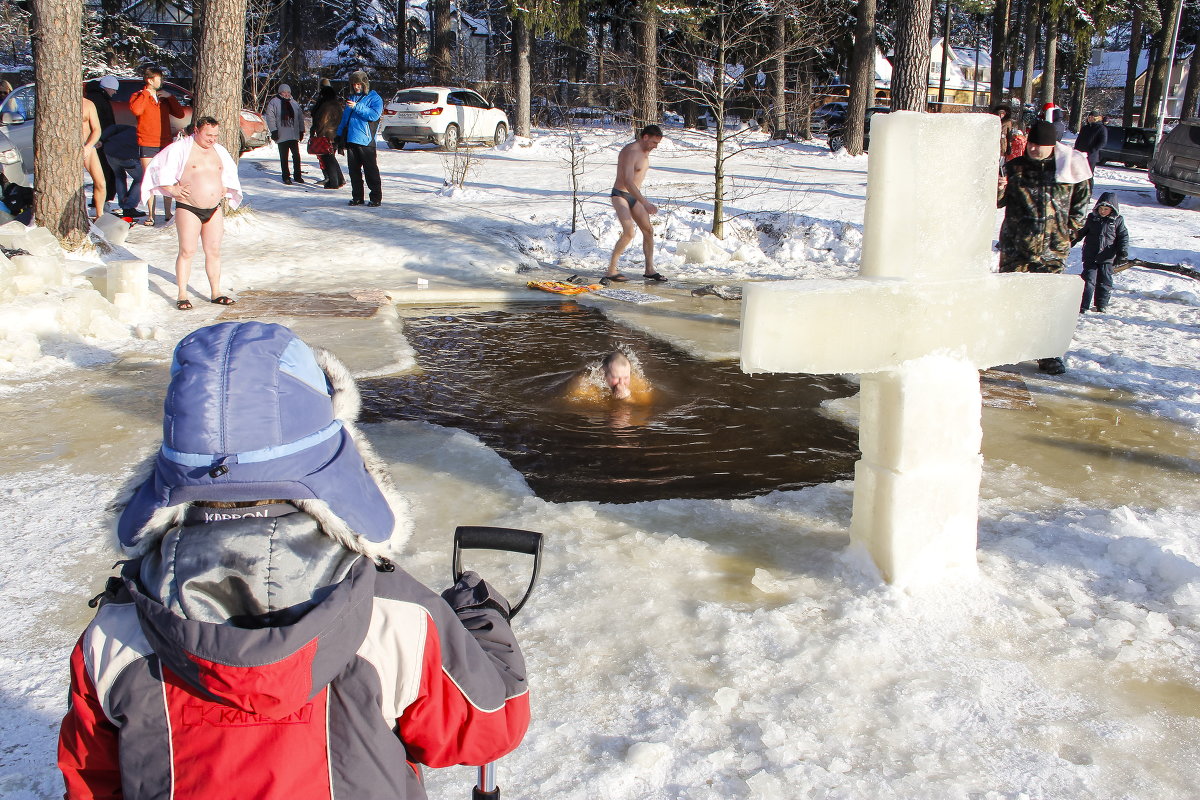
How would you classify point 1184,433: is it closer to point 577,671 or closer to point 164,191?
point 577,671

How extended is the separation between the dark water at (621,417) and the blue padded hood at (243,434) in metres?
3.06

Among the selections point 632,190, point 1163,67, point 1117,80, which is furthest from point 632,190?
point 1117,80

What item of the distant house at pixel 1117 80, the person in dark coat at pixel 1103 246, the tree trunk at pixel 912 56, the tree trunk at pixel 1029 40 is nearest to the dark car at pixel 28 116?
the tree trunk at pixel 912 56

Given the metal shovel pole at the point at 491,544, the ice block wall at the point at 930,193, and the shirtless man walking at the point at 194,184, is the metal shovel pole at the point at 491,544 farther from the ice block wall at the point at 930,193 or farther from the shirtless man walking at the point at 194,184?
the shirtless man walking at the point at 194,184

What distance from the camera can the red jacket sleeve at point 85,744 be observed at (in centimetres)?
144

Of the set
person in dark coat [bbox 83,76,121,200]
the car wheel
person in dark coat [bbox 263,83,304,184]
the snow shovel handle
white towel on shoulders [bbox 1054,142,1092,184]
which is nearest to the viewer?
the snow shovel handle

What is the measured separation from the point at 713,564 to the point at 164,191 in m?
6.27

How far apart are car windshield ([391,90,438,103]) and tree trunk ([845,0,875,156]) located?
35.9ft

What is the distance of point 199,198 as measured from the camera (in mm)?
7793

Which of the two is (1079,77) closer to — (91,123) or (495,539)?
(91,123)

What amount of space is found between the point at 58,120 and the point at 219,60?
2.52m

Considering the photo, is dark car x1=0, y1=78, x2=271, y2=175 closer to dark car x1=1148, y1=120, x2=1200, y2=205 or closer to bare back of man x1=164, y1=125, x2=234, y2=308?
bare back of man x1=164, y1=125, x2=234, y2=308

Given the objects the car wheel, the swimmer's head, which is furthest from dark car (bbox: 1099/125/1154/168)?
the swimmer's head

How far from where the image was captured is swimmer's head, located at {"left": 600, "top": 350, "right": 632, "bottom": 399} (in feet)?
19.9
